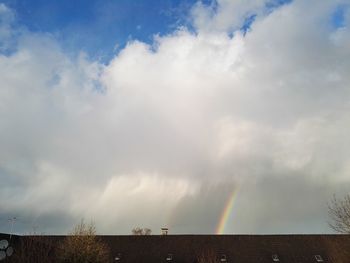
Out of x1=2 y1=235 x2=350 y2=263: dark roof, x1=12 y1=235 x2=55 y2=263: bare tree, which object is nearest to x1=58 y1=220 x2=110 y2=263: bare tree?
x1=12 y1=235 x2=55 y2=263: bare tree

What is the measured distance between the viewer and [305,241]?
5494 cm

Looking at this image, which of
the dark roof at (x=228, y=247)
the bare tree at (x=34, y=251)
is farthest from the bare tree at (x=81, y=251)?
the dark roof at (x=228, y=247)

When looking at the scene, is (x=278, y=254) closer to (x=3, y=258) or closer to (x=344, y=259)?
(x=344, y=259)

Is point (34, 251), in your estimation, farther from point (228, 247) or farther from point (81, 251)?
point (228, 247)

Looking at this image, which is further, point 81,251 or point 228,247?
point 228,247

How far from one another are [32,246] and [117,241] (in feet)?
63.1

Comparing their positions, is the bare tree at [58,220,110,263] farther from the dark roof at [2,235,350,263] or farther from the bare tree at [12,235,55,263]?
the dark roof at [2,235,350,263]

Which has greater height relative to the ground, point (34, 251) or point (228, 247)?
point (228, 247)

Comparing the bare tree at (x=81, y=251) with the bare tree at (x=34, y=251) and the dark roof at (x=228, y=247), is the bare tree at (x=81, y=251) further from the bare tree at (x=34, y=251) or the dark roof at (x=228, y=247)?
the dark roof at (x=228, y=247)

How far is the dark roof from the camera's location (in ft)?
169

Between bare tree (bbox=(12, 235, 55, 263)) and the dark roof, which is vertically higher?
the dark roof

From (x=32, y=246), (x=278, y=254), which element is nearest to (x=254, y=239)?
(x=278, y=254)

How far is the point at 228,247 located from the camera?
5484 centimetres

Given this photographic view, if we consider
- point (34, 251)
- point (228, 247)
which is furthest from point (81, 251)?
point (228, 247)
